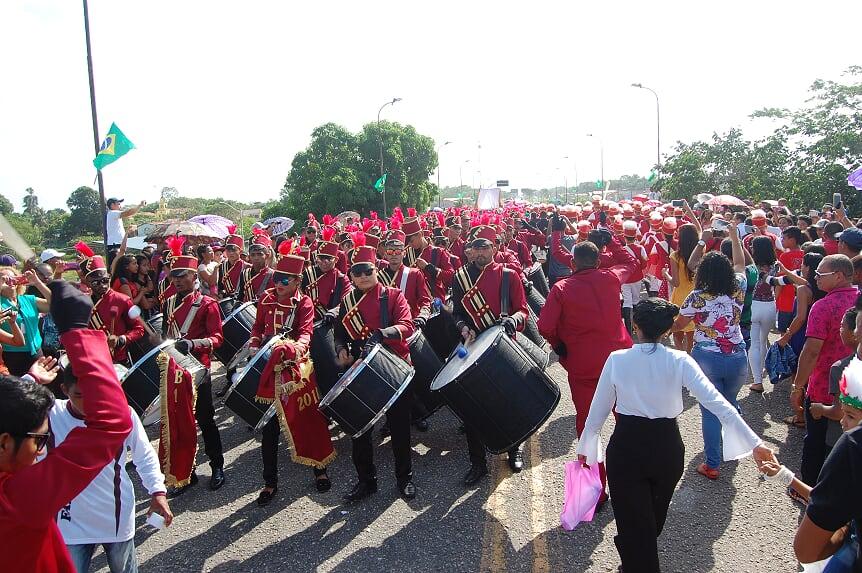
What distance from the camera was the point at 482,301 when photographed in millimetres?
6129

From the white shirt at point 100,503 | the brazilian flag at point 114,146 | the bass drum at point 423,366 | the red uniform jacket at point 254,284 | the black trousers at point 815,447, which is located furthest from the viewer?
the brazilian flag at point 114,146

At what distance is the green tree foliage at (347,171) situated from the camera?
144ft

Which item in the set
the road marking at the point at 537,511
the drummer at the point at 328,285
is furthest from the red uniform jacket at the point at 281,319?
the road marking at the point at 537,511

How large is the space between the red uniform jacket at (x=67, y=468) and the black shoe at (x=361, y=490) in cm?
325

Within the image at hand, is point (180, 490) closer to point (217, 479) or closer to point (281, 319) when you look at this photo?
point (217, 479)

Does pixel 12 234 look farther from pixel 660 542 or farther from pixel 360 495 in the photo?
pixel 660 542

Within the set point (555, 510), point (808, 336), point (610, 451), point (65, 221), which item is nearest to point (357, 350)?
point (555, 510)

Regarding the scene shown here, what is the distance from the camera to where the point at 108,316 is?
614 centimetres

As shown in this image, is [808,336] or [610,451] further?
[808,336]

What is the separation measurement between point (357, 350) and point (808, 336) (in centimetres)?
375

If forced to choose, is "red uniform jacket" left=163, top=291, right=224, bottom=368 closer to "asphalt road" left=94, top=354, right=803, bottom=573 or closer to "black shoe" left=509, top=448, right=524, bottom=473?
"asphalt road" left=94, top=354, right=803, bottom=573

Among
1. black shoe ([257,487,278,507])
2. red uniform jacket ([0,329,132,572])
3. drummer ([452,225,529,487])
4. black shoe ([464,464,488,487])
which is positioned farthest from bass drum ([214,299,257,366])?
red uniform jacket ([0,329,132,572])

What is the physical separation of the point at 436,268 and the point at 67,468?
7.55 m

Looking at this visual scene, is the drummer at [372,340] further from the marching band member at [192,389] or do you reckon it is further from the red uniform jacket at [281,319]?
the marching band member at [192,389]
